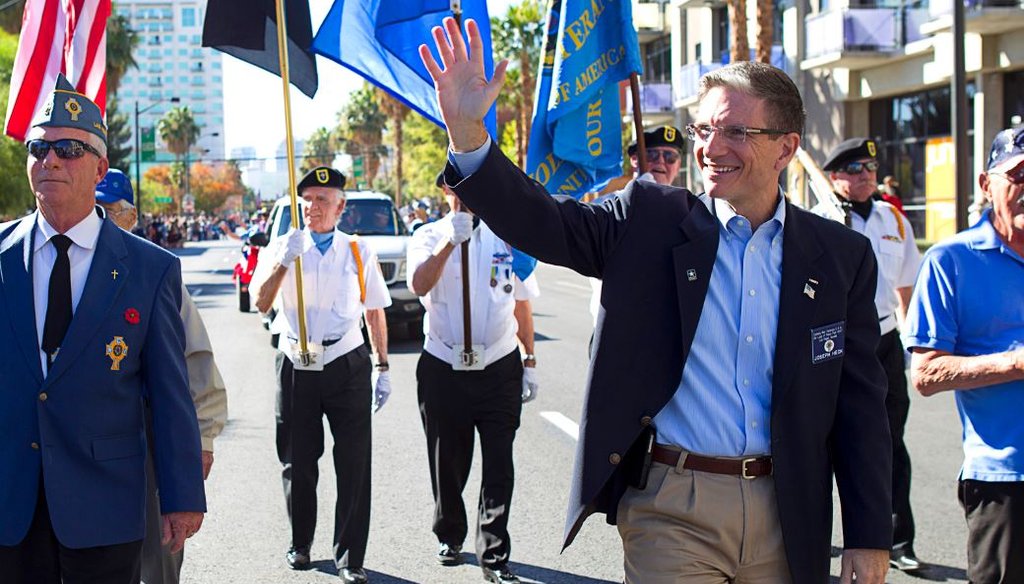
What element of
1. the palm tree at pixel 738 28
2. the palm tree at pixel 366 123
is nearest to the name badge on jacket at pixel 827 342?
the palm tree at pixel 738 28

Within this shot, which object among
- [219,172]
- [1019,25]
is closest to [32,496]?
[1019,25]

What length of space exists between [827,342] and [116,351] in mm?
2063

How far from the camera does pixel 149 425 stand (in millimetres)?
3918

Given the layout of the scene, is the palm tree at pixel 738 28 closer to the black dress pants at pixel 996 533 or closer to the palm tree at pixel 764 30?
the palm tree at pixel 764 30

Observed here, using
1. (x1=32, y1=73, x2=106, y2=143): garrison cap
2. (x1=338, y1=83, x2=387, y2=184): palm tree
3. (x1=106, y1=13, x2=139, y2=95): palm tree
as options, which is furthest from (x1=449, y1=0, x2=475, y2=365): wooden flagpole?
(x1=338, y1=83, x2=387, y2=184): palm tree

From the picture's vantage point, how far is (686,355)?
127 inches

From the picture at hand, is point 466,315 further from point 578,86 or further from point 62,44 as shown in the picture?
point 62,44

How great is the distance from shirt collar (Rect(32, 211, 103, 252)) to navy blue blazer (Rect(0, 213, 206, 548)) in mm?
28

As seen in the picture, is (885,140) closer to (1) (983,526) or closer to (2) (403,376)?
(2) (403,376)

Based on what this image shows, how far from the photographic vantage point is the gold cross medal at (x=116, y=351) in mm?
3660

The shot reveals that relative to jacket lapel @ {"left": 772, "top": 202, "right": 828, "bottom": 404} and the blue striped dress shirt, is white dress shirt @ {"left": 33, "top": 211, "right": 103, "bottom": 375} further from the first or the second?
jacket lapel @ {"left": 772, "top": 202, "right": 828, "bottom": 404}

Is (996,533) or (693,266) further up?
(693,266)

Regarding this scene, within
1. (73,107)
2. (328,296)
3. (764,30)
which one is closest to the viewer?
(73,107)

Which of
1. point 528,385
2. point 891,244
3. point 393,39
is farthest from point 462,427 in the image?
point 891,244
